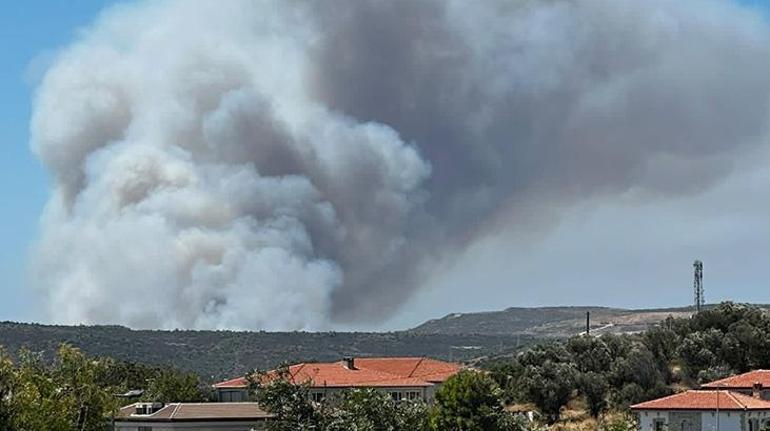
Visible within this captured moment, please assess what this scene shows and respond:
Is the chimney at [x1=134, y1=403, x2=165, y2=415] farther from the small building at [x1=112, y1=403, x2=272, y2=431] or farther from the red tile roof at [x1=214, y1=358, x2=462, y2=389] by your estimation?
the red tile roof at [x1=214, y1=358, x2=462, y2=389]

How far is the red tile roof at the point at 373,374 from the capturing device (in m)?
87.6

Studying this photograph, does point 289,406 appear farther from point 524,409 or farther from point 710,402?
point 524,409

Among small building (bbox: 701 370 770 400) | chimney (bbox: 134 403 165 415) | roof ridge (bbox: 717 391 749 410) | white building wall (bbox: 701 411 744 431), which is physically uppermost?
small building (bbox: 701 370 770 400)

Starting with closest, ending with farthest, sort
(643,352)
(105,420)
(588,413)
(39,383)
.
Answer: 1. (39,383)
2. (105,420)
3. (588,413)
4. (643,352)

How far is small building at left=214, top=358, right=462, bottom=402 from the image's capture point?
86375 mm

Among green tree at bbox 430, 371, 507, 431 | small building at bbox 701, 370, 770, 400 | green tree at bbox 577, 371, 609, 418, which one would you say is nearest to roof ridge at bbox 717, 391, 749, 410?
small building at bbox 701, 370, 770, 400

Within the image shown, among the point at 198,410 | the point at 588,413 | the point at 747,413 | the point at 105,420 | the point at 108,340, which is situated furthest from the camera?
the point at 108,340

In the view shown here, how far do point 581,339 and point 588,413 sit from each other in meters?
11.8

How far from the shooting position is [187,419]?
7462 cm

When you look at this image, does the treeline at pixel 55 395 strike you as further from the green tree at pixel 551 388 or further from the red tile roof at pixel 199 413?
the green tree at pixel 551 388

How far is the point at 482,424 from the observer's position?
2640 inches

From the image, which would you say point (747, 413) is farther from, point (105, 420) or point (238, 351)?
point (238, 351)

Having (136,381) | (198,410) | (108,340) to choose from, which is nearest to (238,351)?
(108,340)

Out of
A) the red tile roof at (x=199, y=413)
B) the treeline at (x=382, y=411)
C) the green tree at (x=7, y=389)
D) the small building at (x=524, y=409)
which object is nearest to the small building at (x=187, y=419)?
the red tile roof at (x=199, y=413)
